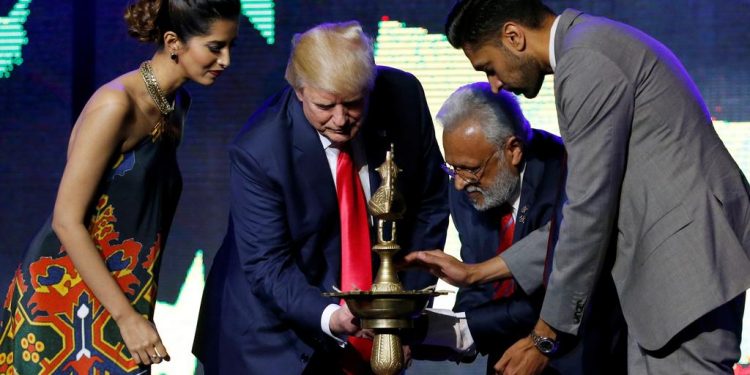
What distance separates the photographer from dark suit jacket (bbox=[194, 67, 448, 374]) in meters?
2.71

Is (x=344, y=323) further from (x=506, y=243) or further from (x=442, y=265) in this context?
(x=506, y=243)

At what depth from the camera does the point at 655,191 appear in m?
2.20

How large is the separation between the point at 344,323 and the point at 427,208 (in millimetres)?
461

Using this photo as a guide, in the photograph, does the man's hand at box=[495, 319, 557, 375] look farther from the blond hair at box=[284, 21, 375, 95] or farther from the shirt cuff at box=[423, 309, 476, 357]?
the blond hair at box=[284, 21, 375, 95]

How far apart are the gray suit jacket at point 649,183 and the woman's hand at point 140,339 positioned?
0.89 meters

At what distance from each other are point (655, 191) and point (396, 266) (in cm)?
59

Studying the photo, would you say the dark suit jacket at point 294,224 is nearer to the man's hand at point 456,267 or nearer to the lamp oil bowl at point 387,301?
the man's hand at point 456,267

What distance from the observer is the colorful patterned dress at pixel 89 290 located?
2580 mm

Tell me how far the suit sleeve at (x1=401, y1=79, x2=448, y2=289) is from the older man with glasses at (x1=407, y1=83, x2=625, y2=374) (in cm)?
5

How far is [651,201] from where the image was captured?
7.25 feet

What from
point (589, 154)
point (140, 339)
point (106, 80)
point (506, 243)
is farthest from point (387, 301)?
point (106, 80)

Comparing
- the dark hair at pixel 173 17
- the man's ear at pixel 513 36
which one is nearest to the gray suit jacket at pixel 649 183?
the man's ear at pixel 513 36

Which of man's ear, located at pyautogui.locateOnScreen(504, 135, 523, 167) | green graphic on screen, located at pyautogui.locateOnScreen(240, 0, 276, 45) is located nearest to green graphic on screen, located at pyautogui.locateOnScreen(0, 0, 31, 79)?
green graphic on screen, located at pyautogui.locateOnScreen(240, 0, 276, 45)

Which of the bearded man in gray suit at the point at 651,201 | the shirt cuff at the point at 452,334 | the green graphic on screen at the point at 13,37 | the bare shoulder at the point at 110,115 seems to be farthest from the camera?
the green graphic on screen at the point at 13,37
